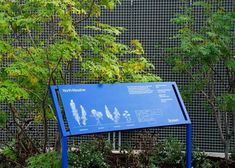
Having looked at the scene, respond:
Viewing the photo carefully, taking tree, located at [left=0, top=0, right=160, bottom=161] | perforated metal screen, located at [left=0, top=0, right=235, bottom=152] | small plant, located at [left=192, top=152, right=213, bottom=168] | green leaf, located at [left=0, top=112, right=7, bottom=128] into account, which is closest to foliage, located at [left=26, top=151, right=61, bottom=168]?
tree, located at [left=0, top=0, right=160, bottom=161]

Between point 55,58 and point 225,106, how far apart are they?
2557 mm

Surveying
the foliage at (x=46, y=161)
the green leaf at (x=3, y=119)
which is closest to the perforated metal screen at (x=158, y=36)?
the green leaf at (x=3, y=119)

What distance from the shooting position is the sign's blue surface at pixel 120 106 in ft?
13.8

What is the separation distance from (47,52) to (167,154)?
261 cm

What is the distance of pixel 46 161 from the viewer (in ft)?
15.4

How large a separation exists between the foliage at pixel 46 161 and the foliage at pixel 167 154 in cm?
171

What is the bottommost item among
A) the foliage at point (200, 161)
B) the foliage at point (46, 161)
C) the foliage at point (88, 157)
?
the foliage at point (200, 161)

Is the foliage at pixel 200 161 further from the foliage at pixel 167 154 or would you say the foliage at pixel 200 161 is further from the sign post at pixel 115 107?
the sign post at pixel 115 107

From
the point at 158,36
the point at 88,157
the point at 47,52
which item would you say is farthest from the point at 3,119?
the point at 158,36

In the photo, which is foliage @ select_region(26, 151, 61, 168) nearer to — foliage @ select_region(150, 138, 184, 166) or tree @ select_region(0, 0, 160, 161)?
tree @ select_region(0, 0, 160, 161)

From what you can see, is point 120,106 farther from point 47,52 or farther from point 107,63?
point 47,52

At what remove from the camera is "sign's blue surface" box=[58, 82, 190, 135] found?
13.8ft

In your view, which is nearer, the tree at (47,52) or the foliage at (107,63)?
the tree at (47,52)

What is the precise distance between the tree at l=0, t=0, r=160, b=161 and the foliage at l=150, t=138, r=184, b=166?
1.44m
